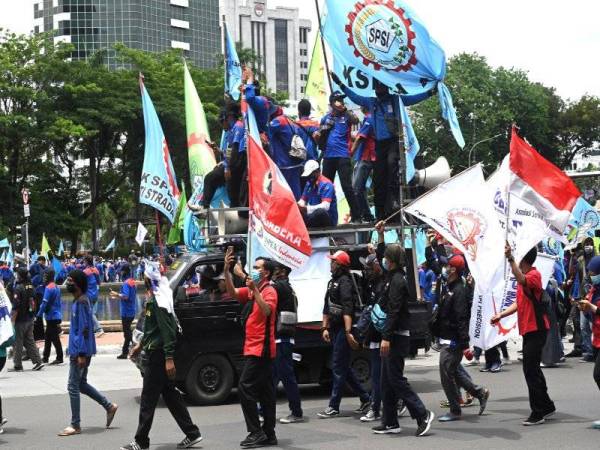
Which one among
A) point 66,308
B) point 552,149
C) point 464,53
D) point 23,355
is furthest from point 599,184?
point 23,355

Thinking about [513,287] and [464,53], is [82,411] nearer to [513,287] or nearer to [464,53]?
[513,287]

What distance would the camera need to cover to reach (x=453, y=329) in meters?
10.5

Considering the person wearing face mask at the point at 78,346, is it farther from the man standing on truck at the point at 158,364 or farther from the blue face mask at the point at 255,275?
the blue face mask at the point at 255,275

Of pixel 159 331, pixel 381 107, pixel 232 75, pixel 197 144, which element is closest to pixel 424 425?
pixel 159 331

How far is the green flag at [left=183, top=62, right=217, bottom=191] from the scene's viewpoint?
66.2 feet

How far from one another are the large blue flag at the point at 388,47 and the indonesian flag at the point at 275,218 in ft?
10.1

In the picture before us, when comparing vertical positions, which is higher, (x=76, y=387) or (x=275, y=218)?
(x=275, y=218)

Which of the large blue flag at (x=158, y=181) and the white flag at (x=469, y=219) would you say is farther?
the large blue flag at (x=158, y=181)

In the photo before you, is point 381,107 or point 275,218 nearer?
point 275,218

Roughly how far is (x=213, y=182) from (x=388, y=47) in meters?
3.29

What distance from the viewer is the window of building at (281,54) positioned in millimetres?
172500

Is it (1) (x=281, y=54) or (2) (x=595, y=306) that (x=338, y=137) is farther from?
(1) (x=281, y=54)

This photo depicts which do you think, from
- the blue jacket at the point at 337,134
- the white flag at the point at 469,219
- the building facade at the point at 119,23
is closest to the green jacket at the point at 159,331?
the white flag at the point at 469,219

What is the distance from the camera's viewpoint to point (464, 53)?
2805 inches
